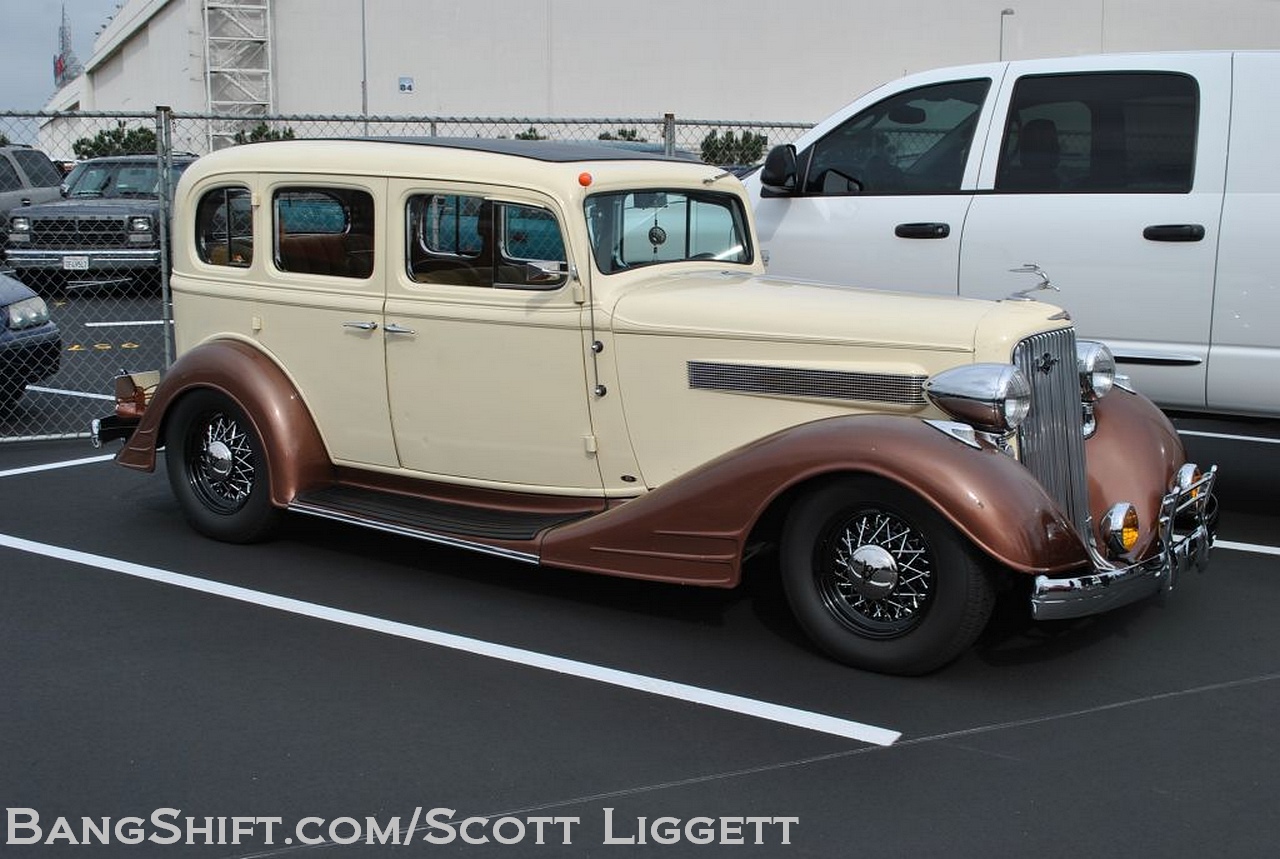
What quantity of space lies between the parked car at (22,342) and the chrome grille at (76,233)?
6.58 meters

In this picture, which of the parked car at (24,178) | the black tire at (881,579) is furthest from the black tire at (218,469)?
the parked car at (24,178)

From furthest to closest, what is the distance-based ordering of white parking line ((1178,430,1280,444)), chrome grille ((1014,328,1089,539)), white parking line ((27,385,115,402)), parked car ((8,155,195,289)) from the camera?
parked car ((8,155,195,289)) < white parking line ((27,385,115,402)) < white parking line ((1178,430,1280,444)) < chrome grille ((1014,328,1089,539))

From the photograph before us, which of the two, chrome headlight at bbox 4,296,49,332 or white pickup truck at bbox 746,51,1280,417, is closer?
white pickup truck at bbox 746,51,1280,417

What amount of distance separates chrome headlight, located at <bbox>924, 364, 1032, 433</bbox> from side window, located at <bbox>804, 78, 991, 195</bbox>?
264cm

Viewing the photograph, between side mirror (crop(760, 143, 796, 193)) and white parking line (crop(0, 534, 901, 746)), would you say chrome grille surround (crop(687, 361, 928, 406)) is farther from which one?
side mirror (crop(760, 143, 796, 193))

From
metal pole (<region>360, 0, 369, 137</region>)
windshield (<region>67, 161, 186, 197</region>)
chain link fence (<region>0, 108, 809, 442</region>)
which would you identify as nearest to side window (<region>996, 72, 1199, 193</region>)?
chain link fence (<region>0, 108, 809, 442</region>)

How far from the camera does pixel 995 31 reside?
53.1m

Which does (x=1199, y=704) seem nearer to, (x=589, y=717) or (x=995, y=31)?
(x=589, y=717)

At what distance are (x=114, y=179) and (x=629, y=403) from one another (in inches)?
550

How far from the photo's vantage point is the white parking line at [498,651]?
4262mm

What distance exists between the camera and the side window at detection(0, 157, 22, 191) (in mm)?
17681

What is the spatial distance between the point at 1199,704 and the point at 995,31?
2083 inches

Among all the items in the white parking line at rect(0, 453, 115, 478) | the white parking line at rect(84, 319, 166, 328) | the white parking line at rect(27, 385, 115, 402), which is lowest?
the white parking line at rect(0, 453, 115, 478)

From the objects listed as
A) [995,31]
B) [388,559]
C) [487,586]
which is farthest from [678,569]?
[995,31]
